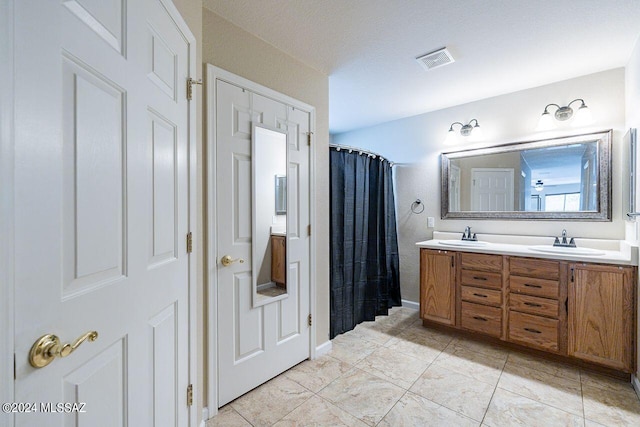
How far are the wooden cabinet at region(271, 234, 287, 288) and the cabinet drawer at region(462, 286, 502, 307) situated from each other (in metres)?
1.74

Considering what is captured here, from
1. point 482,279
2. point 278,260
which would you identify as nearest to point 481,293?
point 482,279

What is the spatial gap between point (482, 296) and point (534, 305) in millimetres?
374

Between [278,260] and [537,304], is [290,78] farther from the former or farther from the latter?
[537,304]

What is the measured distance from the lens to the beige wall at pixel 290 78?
165 cm

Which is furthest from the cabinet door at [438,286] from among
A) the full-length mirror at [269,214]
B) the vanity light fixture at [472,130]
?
the full-length mirror at [269,214]

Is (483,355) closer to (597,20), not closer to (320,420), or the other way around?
(320,420)

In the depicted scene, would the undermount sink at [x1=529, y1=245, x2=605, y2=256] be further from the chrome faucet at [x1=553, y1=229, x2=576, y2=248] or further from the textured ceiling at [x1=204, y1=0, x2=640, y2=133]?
the textured ceiling at [x1=204, y1=0, x2=640, y2=133]

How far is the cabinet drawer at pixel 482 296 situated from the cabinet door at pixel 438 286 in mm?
112

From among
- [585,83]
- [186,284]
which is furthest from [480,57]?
[186,284]

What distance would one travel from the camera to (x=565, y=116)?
2416 millimetres

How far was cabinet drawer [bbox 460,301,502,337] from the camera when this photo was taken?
2.40m

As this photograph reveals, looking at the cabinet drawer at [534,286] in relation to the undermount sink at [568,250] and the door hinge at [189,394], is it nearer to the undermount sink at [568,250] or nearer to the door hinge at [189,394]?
the undermount sink at [568,250]

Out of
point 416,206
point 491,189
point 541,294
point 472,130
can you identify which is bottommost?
point 541,294

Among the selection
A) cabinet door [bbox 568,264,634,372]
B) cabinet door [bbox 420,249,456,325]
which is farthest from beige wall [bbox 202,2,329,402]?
cabinet door [bbox 568,264,634,372]
